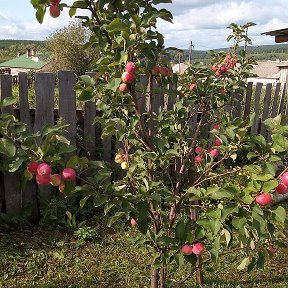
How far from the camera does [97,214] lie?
4.13m

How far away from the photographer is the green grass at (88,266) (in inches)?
122

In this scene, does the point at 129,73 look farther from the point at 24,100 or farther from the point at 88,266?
the point at 24,100

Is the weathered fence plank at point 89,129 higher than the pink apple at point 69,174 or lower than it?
lower

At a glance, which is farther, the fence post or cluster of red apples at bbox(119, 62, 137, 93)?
the fence post

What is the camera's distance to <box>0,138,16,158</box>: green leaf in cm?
144

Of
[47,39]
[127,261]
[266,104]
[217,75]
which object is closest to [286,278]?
[127,261]

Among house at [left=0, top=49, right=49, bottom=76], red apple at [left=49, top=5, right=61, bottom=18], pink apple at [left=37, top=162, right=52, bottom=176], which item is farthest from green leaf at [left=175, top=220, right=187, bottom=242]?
house at [left=0, top=49, right=49, bottom=76]

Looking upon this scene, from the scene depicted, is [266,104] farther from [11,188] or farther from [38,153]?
[38,153]

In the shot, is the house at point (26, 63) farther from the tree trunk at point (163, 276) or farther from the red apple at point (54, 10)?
the red apple at point (54, 10)

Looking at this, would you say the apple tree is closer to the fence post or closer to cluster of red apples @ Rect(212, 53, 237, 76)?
cluster of red apples @ Rect(212, 53, 237, 76)

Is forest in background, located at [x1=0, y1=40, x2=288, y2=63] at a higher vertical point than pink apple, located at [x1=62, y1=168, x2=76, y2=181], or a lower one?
higher

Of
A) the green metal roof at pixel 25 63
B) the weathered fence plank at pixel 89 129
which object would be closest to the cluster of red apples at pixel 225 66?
the weathered fence plank at pixel 89 129

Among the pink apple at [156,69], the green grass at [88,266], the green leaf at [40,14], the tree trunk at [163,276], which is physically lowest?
the green grass at [88,266]

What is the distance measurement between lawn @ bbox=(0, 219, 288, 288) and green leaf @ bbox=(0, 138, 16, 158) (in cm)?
193
